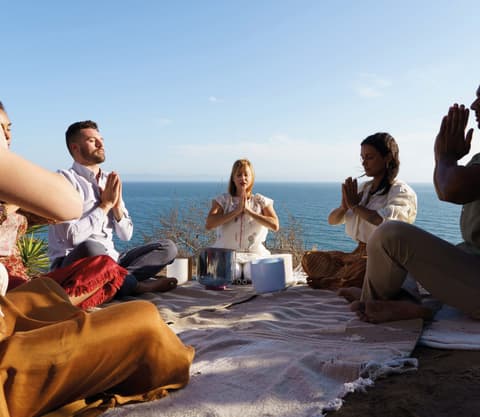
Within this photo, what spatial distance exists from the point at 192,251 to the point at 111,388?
22.2 feet

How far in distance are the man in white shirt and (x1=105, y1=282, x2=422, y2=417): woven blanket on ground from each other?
736mm

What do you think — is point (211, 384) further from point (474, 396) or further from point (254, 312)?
point (254, 312)

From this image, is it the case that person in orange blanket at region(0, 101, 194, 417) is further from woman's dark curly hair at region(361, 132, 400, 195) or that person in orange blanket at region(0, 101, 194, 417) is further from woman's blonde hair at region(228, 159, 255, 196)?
woman's blonde hair at region(228, 159, 255, 196)

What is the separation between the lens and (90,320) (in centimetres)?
156

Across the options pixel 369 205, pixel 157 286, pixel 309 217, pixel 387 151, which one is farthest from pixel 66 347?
pixel 309 217

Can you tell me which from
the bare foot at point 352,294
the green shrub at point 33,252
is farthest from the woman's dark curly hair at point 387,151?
the green shrub at point 33,252

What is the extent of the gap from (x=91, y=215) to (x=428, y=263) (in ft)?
8.68

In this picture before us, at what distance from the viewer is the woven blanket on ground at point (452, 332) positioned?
2.43m

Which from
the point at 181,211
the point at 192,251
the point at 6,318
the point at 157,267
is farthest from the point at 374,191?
the point at 181,211

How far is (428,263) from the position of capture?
2777 mm

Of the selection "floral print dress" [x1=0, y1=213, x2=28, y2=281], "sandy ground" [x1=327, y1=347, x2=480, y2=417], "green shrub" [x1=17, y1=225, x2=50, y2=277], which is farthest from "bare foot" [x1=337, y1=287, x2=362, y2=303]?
"green shrub" [x1=17, y1=225, x2=50, y2=277]

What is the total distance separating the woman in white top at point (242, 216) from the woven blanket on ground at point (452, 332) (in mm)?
2176

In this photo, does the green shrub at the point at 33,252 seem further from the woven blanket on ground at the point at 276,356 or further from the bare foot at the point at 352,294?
the bare foot at the point at 352,294

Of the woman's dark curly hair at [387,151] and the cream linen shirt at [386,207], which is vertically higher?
the woman's dark curly hair at [387,151]
